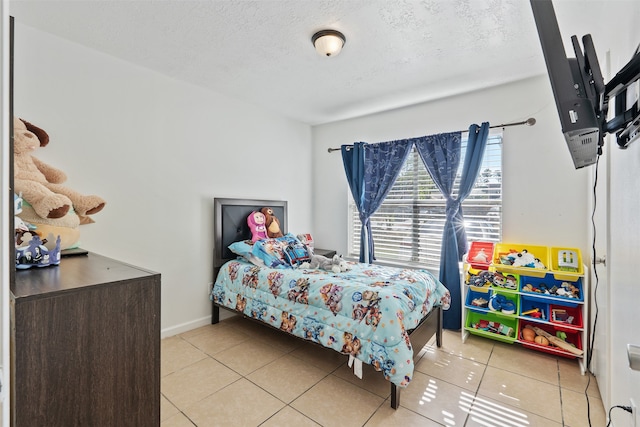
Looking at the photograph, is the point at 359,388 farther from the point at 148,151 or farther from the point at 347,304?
the point at 148,151

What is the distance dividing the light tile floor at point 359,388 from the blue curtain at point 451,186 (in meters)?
0.56

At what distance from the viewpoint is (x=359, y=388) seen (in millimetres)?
2105

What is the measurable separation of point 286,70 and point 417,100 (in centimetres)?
155

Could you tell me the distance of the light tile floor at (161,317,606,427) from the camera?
180cm

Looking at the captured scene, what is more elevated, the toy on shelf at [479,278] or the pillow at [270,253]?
the pillow at [270,253]

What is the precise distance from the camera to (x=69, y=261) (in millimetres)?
1619

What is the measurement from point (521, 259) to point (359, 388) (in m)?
1.80

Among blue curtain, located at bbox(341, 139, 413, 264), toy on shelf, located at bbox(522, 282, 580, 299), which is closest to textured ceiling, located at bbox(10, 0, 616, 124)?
blue curtain, located at bbox(341, 139, 413, 264)

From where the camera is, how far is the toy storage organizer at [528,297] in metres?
2.43

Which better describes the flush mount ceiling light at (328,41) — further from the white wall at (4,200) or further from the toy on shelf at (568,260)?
the toy on shelf at (568,260)

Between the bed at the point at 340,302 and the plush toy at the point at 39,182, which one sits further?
the bed at the point at 340,302

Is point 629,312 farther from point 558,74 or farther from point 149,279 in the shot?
point 149,279

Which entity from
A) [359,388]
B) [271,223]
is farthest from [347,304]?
[271,223]

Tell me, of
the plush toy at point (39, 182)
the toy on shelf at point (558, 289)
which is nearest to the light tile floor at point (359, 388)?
the toy on shelf at point (558, 289)
